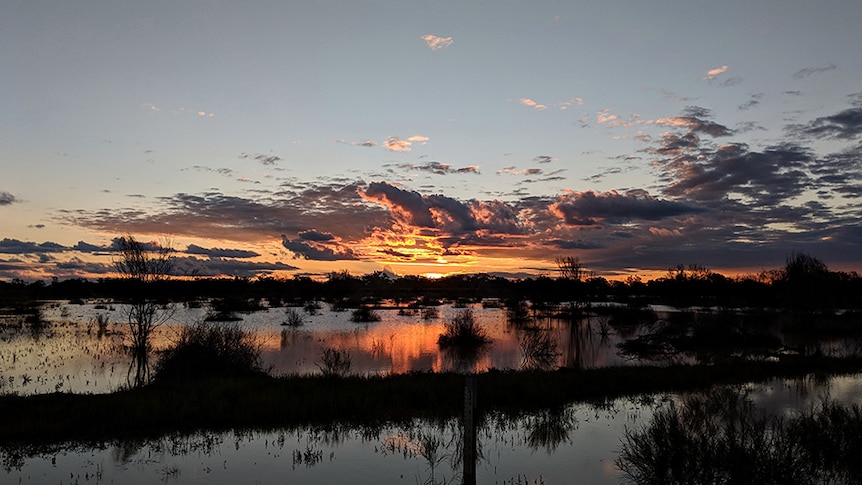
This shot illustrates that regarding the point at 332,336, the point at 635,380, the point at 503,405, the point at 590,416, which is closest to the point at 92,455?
the point at 503,405

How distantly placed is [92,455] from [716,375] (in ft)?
60.1

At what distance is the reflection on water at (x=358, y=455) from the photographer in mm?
10234

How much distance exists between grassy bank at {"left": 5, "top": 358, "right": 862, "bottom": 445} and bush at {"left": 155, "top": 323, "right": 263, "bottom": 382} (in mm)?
998

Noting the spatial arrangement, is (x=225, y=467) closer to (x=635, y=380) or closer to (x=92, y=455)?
(x=92, y=455)

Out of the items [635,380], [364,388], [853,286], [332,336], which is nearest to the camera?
[364,388]

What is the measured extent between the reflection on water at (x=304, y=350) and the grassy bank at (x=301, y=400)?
3.74 metres

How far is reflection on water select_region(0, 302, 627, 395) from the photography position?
794 inches

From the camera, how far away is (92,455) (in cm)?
1115

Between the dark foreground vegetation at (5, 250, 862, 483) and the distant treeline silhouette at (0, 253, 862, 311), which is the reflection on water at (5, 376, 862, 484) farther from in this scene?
the distant treeline silhouette at (0, 253, 862, 311)

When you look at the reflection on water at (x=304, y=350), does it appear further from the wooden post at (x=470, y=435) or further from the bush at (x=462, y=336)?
the wooden post at (x=470, y=435)

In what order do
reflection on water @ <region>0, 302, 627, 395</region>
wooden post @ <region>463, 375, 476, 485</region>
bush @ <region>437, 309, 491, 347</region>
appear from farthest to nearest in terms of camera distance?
bush @ <region>437, 309, 491, 347</region>
reflection on water @ <region>0, 302, 627, 395</region>
wooden post @ <region>463, 375, 476, 485</region>

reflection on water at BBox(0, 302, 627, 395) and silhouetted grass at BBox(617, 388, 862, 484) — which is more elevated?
silhouetted grass at BBox(617, 388, 862, 484)

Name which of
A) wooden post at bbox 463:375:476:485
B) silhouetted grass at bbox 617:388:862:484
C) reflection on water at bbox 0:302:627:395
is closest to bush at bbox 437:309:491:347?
reflection on water at bbox 0:302:627:395

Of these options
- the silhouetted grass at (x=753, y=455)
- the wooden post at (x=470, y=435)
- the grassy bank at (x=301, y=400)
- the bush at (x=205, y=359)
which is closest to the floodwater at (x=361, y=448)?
the grassy bank at (x=301, y=400)
